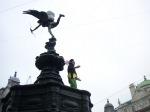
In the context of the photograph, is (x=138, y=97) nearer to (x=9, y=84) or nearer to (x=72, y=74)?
(x=9, y=84)

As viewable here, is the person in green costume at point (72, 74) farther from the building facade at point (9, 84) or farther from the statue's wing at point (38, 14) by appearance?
the building facade at point (9, 84)

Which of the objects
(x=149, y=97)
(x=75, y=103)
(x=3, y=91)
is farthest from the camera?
(x=149, y=97)

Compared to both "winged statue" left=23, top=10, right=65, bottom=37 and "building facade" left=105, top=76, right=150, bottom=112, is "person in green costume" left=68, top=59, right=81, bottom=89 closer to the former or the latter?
"winged statue" left=23, top=10, right=65, bottom=37

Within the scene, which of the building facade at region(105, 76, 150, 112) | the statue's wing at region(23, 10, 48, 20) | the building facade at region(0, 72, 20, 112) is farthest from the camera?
the building facade at region(105, 76, 150, 112)

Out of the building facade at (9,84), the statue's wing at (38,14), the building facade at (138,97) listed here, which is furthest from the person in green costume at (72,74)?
the building facade at (138,97)

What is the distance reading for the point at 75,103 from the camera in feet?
29.3

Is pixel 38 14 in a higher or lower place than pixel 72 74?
higher

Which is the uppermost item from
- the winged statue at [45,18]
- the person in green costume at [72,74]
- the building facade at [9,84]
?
the building facade at [9,84]

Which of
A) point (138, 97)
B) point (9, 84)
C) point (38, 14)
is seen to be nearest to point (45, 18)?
point (38, 14)

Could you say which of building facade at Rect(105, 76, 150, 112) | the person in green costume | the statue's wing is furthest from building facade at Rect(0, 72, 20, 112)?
building facade at Rect(105, 76, 150, 112)

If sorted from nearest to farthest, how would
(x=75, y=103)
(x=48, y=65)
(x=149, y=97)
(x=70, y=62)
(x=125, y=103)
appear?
(x=75, y=103) → (x=48, y=65) → (x=70, y=62) → (x=149, y=97) → (x=125, y=103)

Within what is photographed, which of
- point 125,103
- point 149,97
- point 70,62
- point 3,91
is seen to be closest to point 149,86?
point 149,97

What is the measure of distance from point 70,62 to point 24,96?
3138 millimetres

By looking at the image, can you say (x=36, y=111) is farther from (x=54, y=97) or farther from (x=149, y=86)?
(x=149, y=86)
